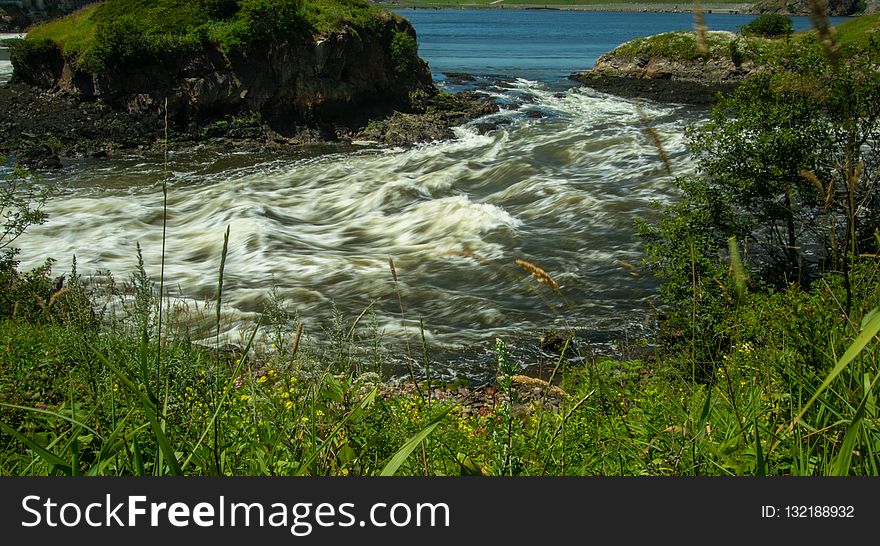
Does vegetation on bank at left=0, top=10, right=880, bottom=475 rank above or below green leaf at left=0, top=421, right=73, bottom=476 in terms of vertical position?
below

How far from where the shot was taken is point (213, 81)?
33.3 metres

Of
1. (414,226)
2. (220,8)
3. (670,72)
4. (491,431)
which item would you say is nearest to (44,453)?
(491,431)

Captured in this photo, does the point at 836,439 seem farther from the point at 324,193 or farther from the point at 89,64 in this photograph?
the point at 89,64

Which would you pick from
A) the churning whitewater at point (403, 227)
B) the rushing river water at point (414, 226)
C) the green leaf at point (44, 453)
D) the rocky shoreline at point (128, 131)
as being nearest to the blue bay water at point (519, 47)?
the rocky shoreline at point (128, 131)

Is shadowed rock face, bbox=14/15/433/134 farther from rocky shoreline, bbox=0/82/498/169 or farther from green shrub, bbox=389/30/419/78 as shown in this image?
green shrub, bbox=389/30/419/78

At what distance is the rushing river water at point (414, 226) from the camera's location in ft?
50.9

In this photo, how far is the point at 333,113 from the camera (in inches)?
1351

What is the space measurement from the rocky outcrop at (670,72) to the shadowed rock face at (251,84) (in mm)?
19078

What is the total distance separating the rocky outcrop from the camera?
46281mm

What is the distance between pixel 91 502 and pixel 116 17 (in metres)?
40.0

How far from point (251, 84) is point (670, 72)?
101 feet

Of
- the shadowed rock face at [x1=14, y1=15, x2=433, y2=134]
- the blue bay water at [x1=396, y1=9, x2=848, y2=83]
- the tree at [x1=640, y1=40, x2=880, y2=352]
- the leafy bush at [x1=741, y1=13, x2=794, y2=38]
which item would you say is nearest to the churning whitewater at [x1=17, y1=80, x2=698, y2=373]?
the tree at [x1=640, y1=40, x2=880, y2=352]

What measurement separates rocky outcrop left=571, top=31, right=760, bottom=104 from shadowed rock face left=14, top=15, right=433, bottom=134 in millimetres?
19078

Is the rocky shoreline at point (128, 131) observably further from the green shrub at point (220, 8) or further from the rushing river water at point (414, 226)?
the green shrub at point (220, 8)
